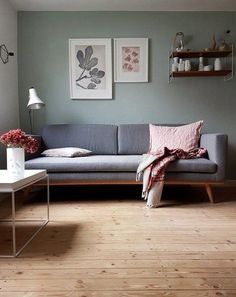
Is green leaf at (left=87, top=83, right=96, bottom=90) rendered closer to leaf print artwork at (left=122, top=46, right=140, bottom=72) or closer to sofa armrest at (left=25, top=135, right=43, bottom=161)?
leaf print artwork at (left=122, top=46, right=140, bottom=72)

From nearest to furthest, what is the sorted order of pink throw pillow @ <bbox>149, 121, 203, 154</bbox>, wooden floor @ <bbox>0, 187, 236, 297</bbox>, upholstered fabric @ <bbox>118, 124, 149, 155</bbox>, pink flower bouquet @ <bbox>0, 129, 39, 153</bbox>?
wooden floor @ <bbox>0, 187, 236, 297</bbox> → pink flower bouquet @ <bbox>0, 129, 39, 153</bbox> → pink throw pillow @ <bbox>149, 121, 203, 154</bbox> → upholstered fabric @ <bbox>118, 124, 149, 155</bbox>

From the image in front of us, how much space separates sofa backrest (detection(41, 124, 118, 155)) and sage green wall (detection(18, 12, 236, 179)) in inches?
9.1

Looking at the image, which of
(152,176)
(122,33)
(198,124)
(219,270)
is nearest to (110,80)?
(122,33)

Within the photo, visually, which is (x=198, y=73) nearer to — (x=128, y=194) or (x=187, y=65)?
(x=187, y=65)

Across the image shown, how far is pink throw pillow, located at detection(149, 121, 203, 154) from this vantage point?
110 inches

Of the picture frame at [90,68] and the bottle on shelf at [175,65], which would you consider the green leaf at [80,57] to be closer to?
the picture frame at [90,68]

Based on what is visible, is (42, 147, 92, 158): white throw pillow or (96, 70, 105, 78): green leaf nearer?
(42, 147, 92, 158): white throw pillow

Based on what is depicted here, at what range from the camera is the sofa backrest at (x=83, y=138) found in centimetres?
307

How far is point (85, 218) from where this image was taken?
213 cm

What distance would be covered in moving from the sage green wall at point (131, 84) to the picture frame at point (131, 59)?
7 centimetres

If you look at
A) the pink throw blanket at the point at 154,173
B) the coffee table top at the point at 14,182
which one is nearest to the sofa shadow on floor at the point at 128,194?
the pink throw blanket at the point at 154,173

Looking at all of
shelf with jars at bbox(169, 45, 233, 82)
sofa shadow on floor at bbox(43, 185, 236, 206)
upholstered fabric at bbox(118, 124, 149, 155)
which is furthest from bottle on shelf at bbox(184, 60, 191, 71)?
sofa shadow on floor at bbox(43, 185, 236, 206)

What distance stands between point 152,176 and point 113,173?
14.7 inches

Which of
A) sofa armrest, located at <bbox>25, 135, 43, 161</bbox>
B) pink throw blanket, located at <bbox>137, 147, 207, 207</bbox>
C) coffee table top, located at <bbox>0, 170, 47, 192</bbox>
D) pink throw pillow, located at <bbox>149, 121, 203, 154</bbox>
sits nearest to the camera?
coffee table top, located at <bbox>0, 170, 47, 192</bbox>
